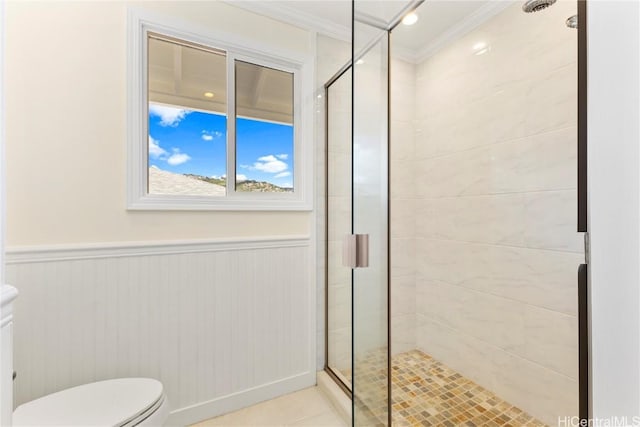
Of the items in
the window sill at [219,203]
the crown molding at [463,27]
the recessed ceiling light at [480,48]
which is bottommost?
the window sill at [219,203]

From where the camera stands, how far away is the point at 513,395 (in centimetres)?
141

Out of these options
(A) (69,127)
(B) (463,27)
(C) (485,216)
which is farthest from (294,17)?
(C) (485,216)

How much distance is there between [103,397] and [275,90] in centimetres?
172

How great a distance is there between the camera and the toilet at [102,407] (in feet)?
2.97

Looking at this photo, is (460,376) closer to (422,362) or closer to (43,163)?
(422,362)

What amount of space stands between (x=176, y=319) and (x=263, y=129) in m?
1.16

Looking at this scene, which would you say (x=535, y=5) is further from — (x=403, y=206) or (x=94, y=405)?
(x=94, y=405)

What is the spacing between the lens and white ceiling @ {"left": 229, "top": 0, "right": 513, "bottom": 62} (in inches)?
61.8

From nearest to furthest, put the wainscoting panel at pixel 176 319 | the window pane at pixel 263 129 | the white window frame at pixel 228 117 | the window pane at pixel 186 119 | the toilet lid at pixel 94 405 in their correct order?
1. the toilet lid at pixel 94 405
2. the wainscoting panel at pixel 176 319
3. the white window frame at pixel 228 117
4. the window pane at pixel 186 119
5. the window pane at pixel 263 129

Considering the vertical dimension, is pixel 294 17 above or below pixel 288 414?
Result: above

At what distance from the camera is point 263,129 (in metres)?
1.76

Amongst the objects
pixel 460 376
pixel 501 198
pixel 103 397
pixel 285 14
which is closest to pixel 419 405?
pixel 460 376

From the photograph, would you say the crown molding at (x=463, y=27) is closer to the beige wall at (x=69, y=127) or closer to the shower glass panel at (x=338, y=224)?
the shower glass panel at (x=338, y=224)

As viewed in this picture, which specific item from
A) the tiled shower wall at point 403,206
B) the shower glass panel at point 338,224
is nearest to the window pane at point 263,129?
the shower glass panel at point 338,224
